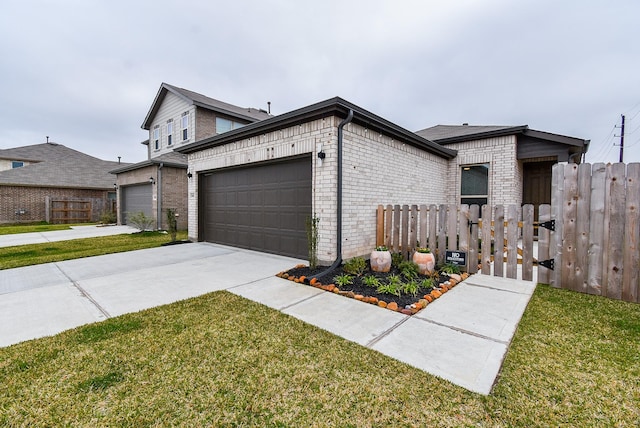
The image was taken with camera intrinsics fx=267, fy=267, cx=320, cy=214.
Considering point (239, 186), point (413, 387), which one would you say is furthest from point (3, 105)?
point (413, 387)

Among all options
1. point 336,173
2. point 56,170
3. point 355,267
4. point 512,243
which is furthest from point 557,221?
point 56,170

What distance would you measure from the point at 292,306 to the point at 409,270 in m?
2.37

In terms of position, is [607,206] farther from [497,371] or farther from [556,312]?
[497,371]

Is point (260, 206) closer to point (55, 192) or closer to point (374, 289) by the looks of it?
point (374, 289)

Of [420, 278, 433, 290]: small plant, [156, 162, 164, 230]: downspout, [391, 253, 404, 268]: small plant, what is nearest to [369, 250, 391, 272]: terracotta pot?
[391, 253, 404, 268]: small plant

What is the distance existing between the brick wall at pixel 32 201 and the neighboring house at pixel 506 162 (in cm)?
2273

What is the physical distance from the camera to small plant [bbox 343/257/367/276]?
4.87m

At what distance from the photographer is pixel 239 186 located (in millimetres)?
7629

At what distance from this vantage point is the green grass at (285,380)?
1656mm

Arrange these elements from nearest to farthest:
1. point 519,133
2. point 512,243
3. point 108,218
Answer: point 512,243, point 519,133, point 108,218

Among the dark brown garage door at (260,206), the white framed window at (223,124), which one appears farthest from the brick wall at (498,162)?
the white framed window at (223,124)

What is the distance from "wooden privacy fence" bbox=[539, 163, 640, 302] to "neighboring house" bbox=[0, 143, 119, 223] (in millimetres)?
24326

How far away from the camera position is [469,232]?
501 cm

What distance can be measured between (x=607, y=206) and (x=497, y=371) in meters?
3.36
